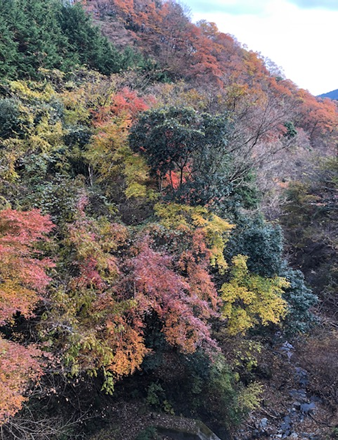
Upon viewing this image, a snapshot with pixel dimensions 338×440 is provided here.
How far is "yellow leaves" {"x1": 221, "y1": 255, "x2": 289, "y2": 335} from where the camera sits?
10.5 metres

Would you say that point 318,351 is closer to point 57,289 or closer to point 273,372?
point 273,372

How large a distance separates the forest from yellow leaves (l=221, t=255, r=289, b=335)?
3.0 inches

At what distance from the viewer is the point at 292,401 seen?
12391 millimetres

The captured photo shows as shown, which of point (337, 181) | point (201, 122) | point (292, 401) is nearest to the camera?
point (201, 122)

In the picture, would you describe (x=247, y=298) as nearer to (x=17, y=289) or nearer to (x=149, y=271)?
(x=149, y=271)

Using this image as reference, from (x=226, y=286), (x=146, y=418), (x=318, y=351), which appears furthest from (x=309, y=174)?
(x=146, y=418)

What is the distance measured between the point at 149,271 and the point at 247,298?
4.27 metres

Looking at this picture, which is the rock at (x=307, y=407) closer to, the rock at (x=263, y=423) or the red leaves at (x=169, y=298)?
the rock at (x=263, y=423)

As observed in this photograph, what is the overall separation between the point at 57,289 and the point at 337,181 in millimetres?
16481

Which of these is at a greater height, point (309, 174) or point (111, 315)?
point (309, 174)

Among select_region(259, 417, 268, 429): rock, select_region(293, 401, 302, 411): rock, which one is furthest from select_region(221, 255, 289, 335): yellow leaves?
select_region(293, 401, 302, 411): rock

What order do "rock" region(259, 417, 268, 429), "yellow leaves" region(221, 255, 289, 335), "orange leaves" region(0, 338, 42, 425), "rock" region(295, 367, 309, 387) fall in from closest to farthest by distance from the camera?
"orange leaves" region(0, 338, 42, 425)
"yellow leaves" region(221, 255, 289, 335)
"rock" region(259, 417, 268, 429)
"rock" region(295, 367, 309, 387)

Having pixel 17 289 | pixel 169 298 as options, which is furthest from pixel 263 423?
pixel 17 289

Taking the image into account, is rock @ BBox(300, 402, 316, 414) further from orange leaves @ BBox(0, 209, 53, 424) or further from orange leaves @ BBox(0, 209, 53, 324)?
orange leaves @ BBox(0, 209, 53, 324)
